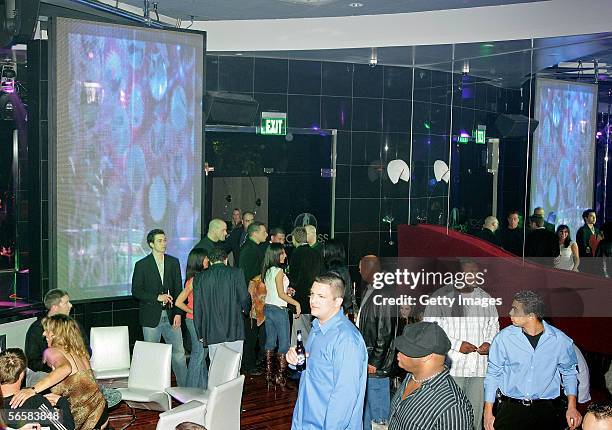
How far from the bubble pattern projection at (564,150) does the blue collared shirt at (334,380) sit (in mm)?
4572

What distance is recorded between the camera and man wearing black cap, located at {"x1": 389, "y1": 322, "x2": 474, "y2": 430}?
317 cm

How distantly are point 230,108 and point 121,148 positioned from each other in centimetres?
210

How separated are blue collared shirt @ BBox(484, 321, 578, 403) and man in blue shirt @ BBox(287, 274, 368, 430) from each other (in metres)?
1.11

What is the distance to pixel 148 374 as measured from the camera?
18.8ft

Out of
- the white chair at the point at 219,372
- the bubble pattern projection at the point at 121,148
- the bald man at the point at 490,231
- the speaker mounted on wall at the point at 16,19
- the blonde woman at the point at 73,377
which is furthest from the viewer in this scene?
the bald man at the point at 490,231

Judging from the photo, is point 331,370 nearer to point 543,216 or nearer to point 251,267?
point 251,267

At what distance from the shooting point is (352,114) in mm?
10617

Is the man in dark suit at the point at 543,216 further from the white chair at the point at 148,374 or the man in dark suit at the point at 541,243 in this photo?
the white chair at the point at 148,374

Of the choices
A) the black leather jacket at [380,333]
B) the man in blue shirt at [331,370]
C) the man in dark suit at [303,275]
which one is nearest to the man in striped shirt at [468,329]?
the black leather jacket at [380,333]

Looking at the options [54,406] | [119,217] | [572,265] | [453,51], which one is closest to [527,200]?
[572,265]

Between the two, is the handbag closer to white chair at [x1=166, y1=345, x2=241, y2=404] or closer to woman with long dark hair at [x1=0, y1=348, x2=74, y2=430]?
white chair at [x1=166, y1=345, x2=241, y2=404]

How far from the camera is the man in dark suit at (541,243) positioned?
7.67 m

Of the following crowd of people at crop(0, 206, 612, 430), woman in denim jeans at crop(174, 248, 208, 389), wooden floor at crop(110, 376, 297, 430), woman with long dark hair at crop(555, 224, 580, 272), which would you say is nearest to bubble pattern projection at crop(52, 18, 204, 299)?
crowd of people at crop(0, 206, 612, 430)

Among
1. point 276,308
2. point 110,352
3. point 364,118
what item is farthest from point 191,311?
point 364,118
